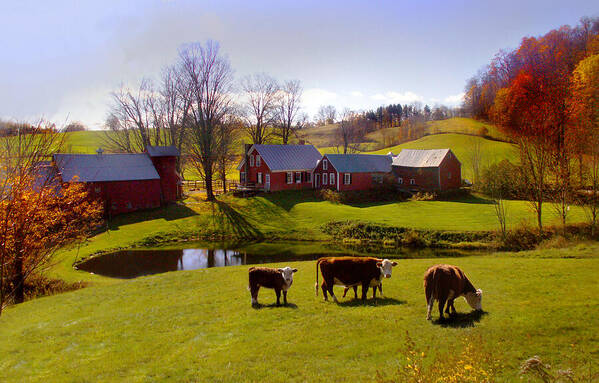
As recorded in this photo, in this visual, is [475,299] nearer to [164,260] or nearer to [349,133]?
[164,260]

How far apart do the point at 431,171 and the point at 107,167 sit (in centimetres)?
4064

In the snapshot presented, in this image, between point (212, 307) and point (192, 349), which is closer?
point (192, 349)

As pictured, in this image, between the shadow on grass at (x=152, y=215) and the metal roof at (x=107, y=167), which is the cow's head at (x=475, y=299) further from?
the metal roof at (x=107, y=167)

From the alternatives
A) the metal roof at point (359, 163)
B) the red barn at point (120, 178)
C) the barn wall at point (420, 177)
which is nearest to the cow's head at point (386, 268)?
the red barn at point (120, 178)

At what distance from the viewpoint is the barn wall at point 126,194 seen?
37281mm

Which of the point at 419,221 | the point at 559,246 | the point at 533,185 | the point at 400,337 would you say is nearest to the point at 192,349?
the point at 400,337

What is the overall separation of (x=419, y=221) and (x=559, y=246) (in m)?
11.6

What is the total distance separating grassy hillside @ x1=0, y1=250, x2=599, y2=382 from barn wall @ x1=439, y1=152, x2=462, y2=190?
109 ft

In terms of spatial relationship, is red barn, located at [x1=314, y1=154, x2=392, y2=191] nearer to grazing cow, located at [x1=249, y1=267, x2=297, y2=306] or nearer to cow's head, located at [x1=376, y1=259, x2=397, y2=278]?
grazing cow, located at [x1=249, y1=267, x2=297, y2=306]

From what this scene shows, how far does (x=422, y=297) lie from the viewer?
37.0 feet

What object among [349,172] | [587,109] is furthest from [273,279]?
[587,109]

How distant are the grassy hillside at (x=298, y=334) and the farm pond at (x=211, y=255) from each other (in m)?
9.69

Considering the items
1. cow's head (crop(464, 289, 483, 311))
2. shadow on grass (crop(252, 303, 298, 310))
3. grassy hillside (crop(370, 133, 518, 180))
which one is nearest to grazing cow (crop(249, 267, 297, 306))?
shadow on grass (crop(252, 303, 298, 310))

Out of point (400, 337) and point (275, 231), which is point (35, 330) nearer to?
point (400, 337)
